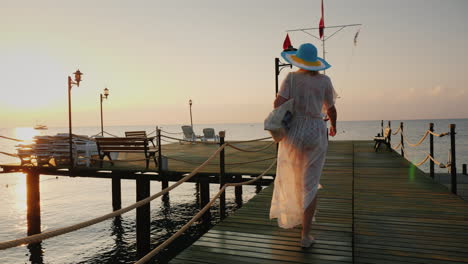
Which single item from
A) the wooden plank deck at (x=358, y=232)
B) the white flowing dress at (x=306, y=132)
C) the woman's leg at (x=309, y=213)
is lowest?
the wooden plank deck at (x=358, y=232)

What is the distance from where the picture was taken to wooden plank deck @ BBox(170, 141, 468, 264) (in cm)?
377

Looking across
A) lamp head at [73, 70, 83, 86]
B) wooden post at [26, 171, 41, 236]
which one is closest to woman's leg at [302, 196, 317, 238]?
wooden post at [26, 171, 41, 236]

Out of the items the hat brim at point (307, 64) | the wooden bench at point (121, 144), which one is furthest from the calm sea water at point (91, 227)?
the hat brim at point (307, 64)

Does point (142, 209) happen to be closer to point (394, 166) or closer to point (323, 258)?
point (323, 258)

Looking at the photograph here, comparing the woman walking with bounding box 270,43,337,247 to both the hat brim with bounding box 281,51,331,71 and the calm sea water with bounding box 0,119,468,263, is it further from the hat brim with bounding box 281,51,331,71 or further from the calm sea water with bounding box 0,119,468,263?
the calm sea water with bounding box 0,119,468,263

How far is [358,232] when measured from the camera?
4.59 m

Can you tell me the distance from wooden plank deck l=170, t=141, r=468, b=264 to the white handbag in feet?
4.41

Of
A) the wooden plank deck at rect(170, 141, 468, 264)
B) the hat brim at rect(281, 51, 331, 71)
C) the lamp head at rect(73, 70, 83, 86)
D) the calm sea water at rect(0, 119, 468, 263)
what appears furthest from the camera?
the lamp head at rect(73, 70, 83, 86)

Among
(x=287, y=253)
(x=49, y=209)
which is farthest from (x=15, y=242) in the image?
(x=49, y=209)

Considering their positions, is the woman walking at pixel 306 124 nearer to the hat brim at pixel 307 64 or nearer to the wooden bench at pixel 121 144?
the hat brim at pixel 307 64

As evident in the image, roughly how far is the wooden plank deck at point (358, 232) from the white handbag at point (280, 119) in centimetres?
135

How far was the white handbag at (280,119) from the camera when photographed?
3.65 metres

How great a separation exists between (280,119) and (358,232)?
208 centimetres

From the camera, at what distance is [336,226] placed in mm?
4781
